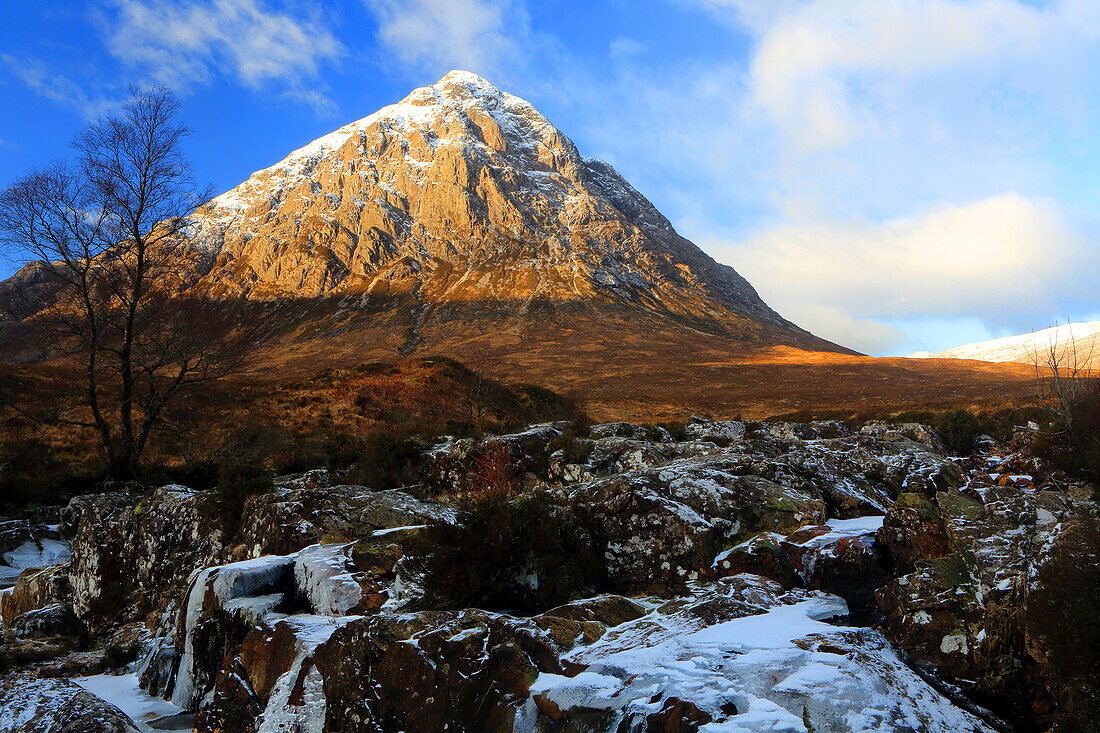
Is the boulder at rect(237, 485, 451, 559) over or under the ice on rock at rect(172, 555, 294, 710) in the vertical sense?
over

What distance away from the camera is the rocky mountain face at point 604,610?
3979 mm

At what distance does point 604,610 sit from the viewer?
5.78 metres

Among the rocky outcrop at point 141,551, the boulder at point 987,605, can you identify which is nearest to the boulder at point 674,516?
the boulder at point 987,605

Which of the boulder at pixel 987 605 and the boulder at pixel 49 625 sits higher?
the boulder at pixel 987 605

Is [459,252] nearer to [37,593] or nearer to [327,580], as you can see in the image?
[37,593]

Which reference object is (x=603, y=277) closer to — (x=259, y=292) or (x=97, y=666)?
(x=259, y=292)

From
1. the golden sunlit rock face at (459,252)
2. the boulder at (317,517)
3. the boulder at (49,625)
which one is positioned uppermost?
the golden sunlit rock face at (459,252)

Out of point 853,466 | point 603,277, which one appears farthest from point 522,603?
point 603,277

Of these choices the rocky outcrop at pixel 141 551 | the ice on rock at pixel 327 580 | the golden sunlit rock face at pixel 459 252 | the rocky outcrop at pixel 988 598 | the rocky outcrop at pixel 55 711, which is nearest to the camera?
the rocky outcrop at pixel 988 598

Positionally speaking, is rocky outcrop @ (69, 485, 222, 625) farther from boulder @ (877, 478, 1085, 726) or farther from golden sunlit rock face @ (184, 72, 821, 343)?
golden sunlit rock face @ (184, 72, 821, 343)

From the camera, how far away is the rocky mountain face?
3.98 metres

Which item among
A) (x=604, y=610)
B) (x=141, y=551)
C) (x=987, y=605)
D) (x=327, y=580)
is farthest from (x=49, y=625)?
(x=987, y=605)

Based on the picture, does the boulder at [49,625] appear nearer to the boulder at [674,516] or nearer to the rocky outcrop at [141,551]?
the rocky outcrop at [141,551]

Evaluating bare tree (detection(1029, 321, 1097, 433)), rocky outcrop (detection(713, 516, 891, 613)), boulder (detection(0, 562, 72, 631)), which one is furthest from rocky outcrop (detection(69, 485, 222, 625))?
bare tree (detection(1029, 321, 1097, 433))
